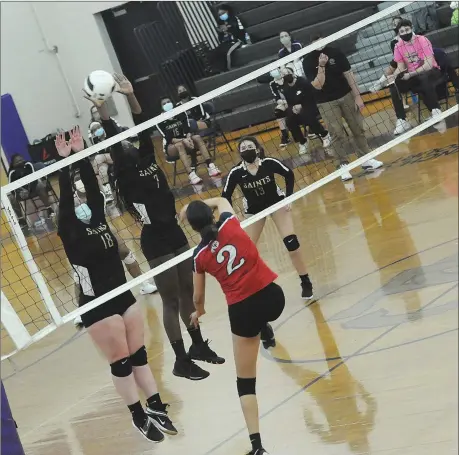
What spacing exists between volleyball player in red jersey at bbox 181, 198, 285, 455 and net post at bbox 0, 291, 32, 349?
4.26ft

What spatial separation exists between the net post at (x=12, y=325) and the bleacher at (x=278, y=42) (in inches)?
480

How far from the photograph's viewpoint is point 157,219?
7.91 meters

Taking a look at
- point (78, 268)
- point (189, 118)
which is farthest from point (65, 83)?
point (78, 268)

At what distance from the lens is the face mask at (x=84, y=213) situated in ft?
23.6

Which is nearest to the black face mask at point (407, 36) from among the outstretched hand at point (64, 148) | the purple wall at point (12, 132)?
the outstretched hand at point (64, 148)

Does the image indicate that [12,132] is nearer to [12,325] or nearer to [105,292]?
[105,292]

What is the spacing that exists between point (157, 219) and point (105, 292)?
0.94m

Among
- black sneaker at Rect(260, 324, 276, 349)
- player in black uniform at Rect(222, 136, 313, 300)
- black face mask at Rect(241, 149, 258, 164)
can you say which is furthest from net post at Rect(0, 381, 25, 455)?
black face mask at Rect(241, 149, 258, 164)

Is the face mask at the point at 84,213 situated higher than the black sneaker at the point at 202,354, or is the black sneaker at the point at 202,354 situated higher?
the face mask at the point at 84,213

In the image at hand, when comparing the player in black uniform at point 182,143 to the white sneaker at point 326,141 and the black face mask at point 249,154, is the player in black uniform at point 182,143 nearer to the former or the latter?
the white sneaker at point 326,141

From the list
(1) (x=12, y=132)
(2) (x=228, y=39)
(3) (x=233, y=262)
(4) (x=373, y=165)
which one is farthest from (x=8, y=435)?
(1) (x=12, y=132)

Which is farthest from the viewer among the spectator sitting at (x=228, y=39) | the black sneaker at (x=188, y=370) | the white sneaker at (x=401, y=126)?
the spectator sitting at (x=228, y=39)

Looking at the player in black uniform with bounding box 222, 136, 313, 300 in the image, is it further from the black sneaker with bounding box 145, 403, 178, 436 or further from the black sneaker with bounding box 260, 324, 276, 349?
the black sneaker with bounding box 145, 403, 178, 436

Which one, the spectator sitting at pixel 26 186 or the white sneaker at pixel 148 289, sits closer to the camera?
the white sneaker at pixel 148 289
